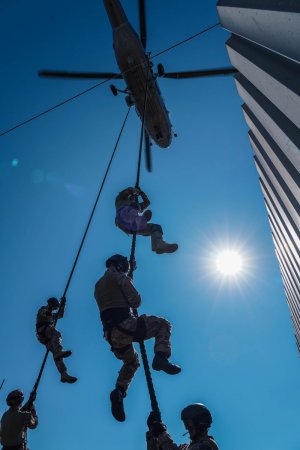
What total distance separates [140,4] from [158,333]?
43.7 ft

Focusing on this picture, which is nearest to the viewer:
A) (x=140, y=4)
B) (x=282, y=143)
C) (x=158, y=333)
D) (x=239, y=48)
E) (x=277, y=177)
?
(x=158, y=333)

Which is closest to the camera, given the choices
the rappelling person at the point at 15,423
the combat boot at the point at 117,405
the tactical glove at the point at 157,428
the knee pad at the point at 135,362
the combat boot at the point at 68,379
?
the tactical glove at the point at 157,428

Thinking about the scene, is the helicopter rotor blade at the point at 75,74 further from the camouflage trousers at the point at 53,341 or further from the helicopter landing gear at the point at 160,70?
the camouflage trousers at the point at 53,341

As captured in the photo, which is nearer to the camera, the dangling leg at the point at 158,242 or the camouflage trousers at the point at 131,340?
the camouflage trousers at the point at 131,340

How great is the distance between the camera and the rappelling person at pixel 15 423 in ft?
15.2

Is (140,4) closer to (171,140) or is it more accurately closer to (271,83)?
(171,140)

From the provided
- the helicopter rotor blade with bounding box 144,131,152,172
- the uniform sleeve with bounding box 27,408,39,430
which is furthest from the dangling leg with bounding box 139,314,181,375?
the helicopter rotor blade with bounding box 144,131,152,172

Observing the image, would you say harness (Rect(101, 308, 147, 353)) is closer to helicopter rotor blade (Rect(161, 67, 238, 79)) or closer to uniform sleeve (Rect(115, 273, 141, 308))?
uniform sleeve (Rect(115, 273, 141, 308))

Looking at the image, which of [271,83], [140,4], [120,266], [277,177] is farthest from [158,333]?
[140,4]

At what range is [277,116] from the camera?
467cm

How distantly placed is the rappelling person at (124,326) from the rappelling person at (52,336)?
1864 millimetres

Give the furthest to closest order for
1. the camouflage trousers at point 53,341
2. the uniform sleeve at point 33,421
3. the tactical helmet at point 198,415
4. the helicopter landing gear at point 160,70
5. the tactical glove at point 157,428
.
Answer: the helicopter landing gear at point 160,70
the camouflage trousers at point 53,341
the uniform sleeve at point 33,421
the tactical helmet at point 198,415
the tactical glove at point 157,428

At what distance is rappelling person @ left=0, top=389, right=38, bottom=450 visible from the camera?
4.64 meters

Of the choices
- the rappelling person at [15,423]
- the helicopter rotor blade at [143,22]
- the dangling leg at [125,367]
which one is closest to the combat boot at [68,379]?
the rappelling person at [15,423]
